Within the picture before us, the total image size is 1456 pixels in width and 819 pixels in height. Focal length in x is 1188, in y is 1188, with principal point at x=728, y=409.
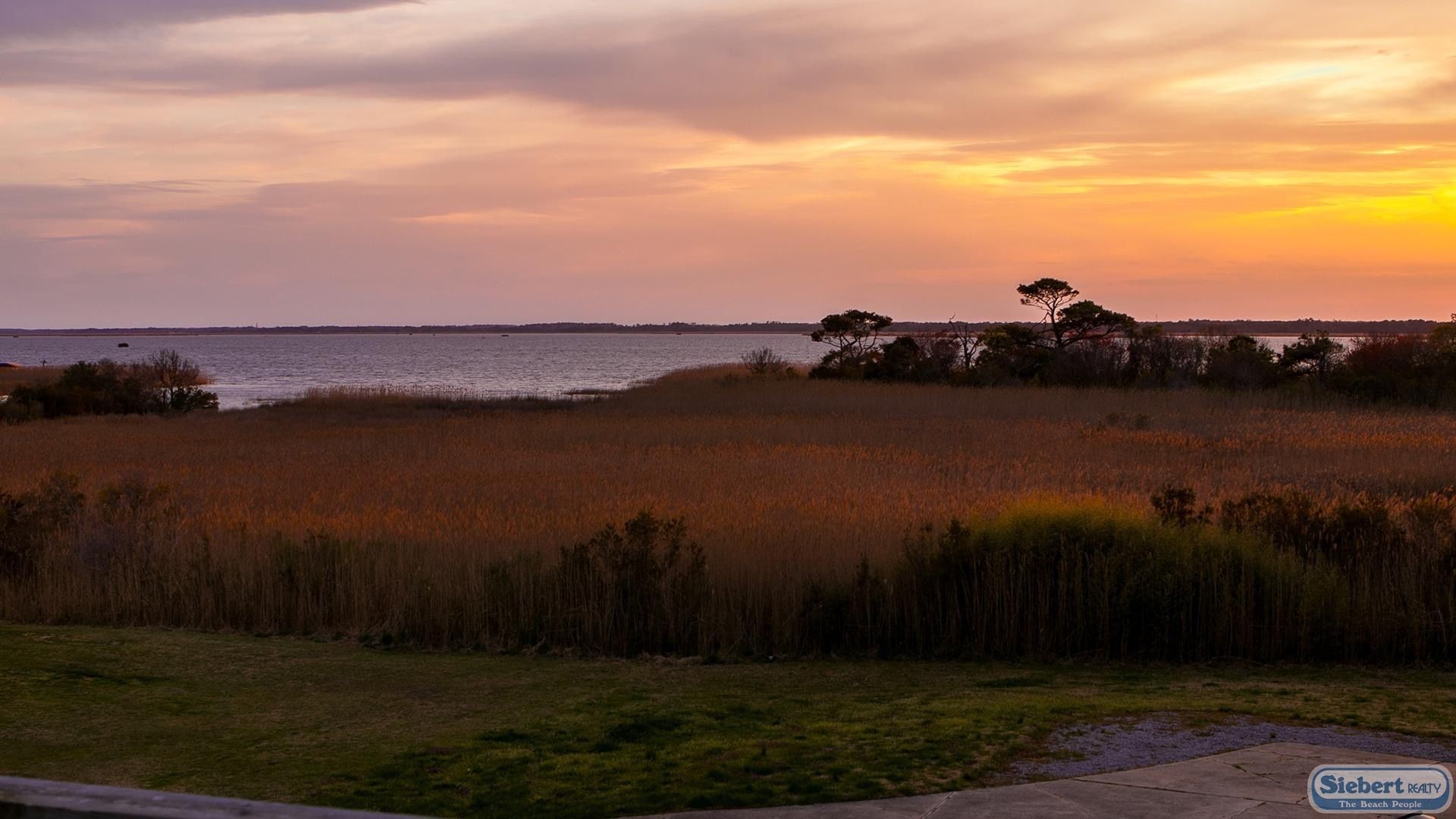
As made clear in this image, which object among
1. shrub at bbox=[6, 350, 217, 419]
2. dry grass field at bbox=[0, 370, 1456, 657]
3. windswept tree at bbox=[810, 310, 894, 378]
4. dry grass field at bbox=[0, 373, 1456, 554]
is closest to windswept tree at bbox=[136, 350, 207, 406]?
shrub at bbox=[6, 350, 217, 419]

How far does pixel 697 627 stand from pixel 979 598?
2.60 metres

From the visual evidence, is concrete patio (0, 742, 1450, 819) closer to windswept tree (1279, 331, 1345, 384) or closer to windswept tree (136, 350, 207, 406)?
windswept tree (136, 350, 207, 406)

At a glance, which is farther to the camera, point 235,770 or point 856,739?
point 856,739

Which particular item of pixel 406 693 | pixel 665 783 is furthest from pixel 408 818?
pixel 406 693

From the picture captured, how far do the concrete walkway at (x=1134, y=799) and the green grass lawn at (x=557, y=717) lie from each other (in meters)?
0.43

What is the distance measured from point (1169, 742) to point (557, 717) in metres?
3.77

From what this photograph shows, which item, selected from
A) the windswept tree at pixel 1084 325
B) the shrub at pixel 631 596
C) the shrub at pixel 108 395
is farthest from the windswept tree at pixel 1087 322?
the shrub at pixel 631 596

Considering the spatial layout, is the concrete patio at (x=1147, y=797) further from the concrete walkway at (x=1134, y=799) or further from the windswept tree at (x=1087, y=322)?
the windswept tree at (x=1087, y=322)

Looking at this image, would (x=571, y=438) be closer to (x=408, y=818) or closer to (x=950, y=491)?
(x=950, y=491)

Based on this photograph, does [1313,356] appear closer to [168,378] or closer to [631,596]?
[631,596]

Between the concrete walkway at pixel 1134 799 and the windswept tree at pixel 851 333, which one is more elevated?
the windswept tree at pixel 851 333

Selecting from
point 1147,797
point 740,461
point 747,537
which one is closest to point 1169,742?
point 1147,797

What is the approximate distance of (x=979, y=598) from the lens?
10891mm

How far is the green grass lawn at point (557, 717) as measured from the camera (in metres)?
6.00
